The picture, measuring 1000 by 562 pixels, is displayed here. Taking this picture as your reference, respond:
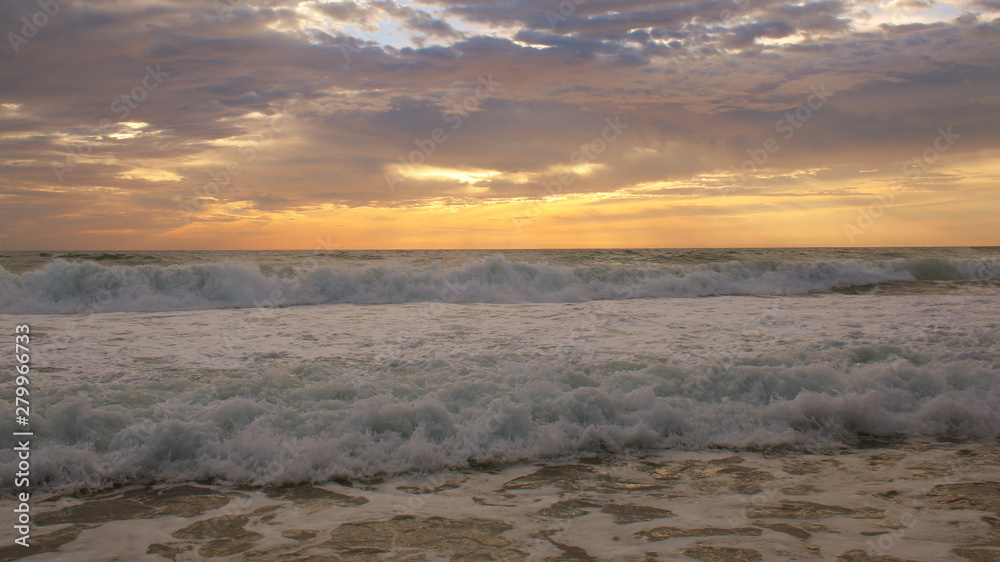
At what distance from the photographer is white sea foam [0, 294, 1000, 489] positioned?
4883mm

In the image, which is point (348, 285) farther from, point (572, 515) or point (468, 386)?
point (572, 515)

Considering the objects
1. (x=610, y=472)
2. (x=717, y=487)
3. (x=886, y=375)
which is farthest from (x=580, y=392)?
(x=886, y=375)

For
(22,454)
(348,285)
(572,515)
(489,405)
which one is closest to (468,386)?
(489,405)

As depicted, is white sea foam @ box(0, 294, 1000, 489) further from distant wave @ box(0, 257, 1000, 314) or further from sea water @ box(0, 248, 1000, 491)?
distant wave @ box(0, 257, 1000, 314)

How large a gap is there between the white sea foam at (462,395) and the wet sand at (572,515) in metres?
0.35

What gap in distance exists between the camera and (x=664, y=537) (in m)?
3.58

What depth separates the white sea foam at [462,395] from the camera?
4.88 m

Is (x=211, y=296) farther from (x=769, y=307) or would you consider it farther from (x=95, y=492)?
(x=769, y=307)

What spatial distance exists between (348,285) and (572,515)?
14.0 meters

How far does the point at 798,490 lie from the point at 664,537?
1.51 meters

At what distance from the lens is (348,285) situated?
16.9 metres

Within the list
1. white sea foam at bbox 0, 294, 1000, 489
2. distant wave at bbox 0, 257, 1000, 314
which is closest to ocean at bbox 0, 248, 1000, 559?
white sea foam at bbox 0, 294, 1000, 489

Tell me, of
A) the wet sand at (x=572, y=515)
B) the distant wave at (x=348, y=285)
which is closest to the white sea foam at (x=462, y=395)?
the wet sand at (x=572, y=515)

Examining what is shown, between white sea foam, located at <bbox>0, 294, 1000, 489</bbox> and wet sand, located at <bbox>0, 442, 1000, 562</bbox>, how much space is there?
1.14 ft
